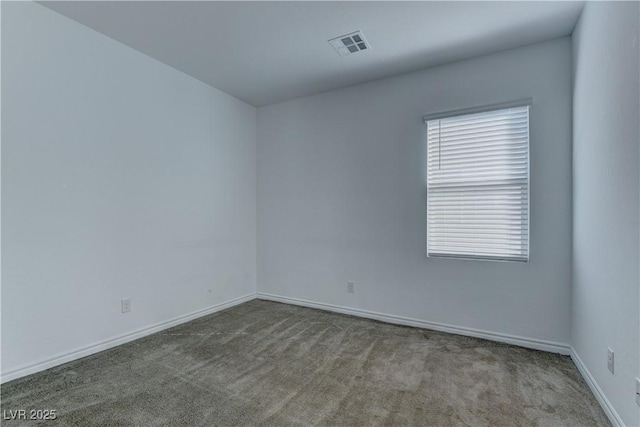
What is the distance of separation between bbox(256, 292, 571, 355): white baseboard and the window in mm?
715

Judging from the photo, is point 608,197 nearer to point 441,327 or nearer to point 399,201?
point 399,201

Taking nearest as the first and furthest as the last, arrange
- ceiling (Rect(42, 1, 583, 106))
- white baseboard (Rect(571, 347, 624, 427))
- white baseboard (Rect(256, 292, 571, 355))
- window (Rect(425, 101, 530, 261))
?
white baseboard (Rect(571, 347, 624, 427))
ceiling (Rect(42, 1, 583, 106))
white baseboard (Rect(256, 292, 571, 355))
window (Rect(425, 101, 530, 261))

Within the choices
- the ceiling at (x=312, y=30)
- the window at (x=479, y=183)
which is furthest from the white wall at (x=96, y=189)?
the window at (x=479, y=183)

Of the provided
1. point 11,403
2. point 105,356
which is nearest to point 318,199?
point 105,356

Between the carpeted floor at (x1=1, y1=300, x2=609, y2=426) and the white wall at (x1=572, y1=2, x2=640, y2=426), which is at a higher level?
the white wall at (x1=572, y1=2, x2=640, y2=426)

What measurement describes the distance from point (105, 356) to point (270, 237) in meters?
2.24

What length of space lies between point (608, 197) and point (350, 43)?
2229 millimetres

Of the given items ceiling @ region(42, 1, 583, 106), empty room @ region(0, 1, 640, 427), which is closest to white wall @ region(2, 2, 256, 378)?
empty room @ region(0, 1, 640, 427)

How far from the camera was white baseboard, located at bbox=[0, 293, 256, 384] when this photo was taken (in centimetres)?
214

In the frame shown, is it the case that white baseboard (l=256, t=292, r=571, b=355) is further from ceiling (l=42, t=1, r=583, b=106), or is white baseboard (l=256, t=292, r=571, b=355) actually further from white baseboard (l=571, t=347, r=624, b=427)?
ceiling (l=42, t=1, r=583, b=106)

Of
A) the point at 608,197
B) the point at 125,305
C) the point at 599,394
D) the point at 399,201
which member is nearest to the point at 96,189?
the point at 125,305

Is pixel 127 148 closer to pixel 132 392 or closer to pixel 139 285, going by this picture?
pixel 139 285

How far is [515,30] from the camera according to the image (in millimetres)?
2479

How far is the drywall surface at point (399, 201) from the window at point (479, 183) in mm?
90
